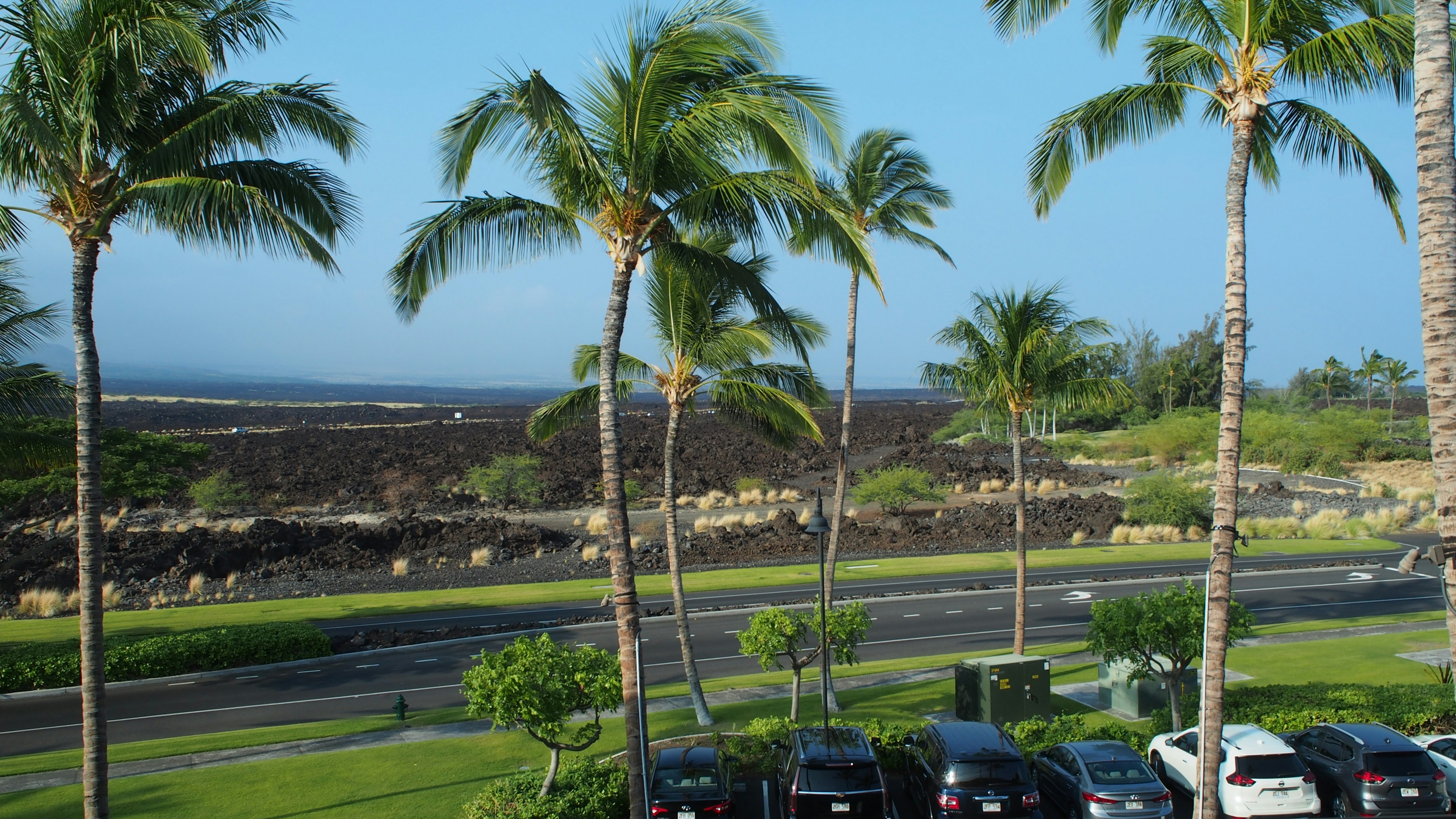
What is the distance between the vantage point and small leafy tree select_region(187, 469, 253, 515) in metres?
53.2

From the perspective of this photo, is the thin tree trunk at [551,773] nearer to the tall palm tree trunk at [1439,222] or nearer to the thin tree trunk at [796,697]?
the thin tree trunk at [796,697]

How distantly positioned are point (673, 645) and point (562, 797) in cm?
1258

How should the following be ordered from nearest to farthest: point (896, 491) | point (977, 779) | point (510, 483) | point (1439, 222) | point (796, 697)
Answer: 1. point (1439, 222)
2. point (977, 779)
3. point (796, 697)
4. point (896, 491)
5. point (510, 483)

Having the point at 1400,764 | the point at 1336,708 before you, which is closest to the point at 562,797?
the point at 1400,764

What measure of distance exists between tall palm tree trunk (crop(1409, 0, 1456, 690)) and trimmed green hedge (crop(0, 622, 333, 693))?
2316cm

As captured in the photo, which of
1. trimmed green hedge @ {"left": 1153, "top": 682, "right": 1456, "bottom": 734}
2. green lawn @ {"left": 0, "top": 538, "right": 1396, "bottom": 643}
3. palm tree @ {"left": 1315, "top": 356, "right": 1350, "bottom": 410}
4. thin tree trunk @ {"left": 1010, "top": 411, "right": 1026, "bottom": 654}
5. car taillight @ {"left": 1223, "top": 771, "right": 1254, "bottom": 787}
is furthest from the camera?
palm tree @ {"left": 1315, "top": 356, "right": 1350, "bottom": 410}

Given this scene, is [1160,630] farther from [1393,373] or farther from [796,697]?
[1393,373]

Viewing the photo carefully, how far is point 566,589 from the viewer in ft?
109

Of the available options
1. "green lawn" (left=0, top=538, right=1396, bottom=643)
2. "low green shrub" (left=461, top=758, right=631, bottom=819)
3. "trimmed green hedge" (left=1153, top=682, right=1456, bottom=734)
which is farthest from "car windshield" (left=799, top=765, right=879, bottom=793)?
"green lawn" (left=0, top=538, right=1396, bottom=643)

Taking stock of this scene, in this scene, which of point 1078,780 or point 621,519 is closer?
point 621,519

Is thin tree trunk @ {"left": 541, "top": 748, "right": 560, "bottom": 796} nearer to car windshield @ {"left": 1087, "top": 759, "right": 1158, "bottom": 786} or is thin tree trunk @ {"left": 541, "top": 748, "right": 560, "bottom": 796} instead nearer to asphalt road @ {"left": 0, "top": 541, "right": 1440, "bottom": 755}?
asphalt road @ {"left": 0, "top": 541, "right": 1440, "bottom": 755}

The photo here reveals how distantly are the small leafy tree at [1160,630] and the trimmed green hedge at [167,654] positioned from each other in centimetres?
1864

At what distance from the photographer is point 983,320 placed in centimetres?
1970

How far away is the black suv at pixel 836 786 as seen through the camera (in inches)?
430
